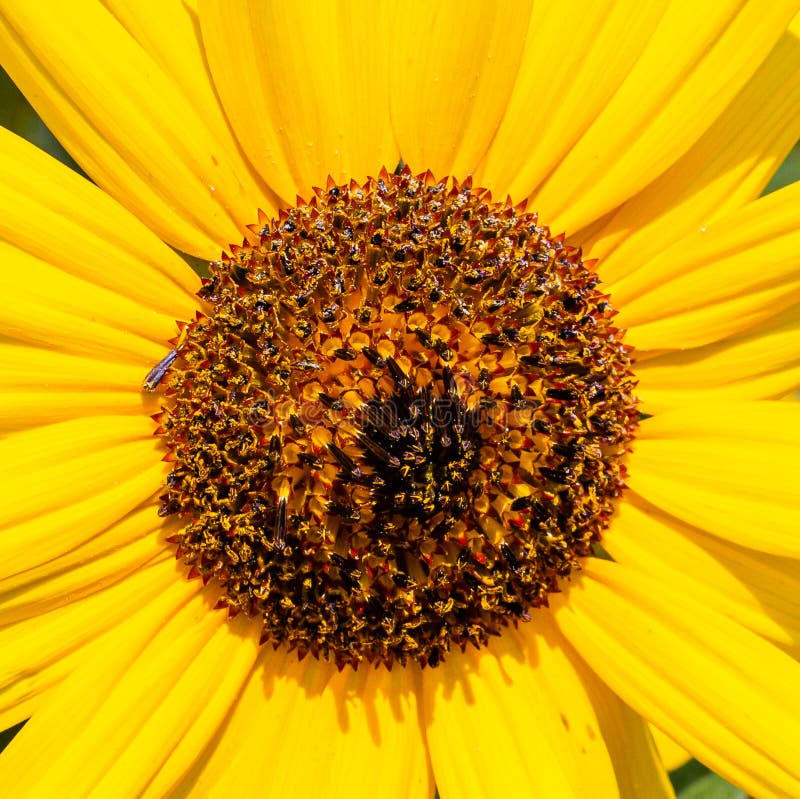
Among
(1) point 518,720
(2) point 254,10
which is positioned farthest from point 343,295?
(1) point 518,720

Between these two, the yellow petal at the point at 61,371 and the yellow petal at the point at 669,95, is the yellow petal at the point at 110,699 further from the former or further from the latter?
the yellow petal at the point at 669,95

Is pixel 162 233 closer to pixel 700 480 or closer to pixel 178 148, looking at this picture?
pixel 178 148

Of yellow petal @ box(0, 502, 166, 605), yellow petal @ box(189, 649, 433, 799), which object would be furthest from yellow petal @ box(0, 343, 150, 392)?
yellow petal @ box(189, 649, 433, 799)

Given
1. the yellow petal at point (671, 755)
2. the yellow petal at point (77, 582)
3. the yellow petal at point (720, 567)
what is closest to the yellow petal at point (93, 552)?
the yellow petal at point (77, 582)

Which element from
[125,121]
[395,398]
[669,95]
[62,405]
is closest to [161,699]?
[62,405]

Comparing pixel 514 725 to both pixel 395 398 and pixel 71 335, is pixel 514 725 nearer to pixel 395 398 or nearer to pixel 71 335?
pixel 395 398

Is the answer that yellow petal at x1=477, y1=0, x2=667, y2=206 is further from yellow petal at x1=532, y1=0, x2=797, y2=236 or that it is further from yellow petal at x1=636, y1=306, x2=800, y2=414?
yellow petal at x1=636, y1=306, x2=800, y2=414

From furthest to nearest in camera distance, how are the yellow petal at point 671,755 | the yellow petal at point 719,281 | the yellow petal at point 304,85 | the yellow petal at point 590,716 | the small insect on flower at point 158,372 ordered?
the yellow petal at point 671,755 < the yellow petal at point 590,716 < the small insect on flower at point 158,372 < the yellow petal at point 719,281 < the yellow petal at point 304,85
